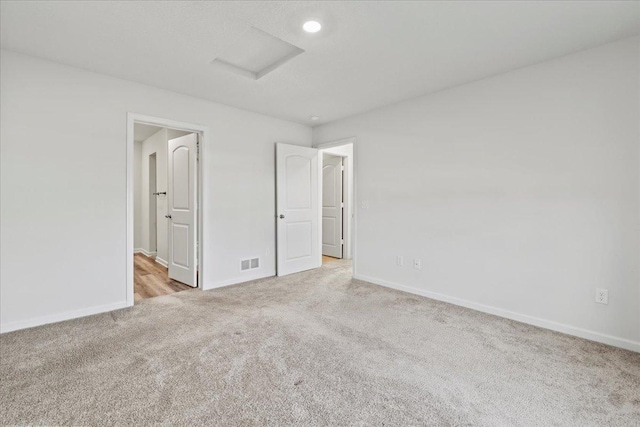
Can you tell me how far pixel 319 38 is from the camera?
7.50ft

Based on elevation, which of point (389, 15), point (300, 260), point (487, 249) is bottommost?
point (300, 260)

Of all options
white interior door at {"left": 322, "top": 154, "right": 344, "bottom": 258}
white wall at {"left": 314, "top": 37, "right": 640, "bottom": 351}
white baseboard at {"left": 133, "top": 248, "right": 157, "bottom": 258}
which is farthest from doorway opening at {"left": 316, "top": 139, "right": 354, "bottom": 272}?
white baseboard at {"left": 133, "top": 248, "right": 157, "bottom": 258}

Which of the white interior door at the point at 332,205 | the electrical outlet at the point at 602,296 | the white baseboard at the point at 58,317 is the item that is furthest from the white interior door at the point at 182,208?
the electrical outlet at the point at 602,296

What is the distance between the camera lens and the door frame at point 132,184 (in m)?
3.12

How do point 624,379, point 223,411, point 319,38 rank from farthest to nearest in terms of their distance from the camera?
point 319,38
point 624,379
point 223,411

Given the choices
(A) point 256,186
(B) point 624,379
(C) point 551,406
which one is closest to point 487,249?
(B) point 624,379

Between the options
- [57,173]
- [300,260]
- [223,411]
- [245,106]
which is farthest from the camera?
[300,260]

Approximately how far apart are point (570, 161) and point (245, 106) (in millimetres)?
3618

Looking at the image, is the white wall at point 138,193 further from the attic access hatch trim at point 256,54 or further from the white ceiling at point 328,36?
the attic access hatch trim at point 256,54

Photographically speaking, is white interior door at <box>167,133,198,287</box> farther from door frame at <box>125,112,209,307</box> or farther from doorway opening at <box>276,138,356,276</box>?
doorway opening at <box>276,138,356,276</box>

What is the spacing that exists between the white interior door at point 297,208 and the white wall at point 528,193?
4.48 ft

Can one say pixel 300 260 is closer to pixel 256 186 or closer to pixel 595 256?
pixel 256 186

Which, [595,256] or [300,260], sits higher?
[595,256]

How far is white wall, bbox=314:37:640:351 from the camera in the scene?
7.59 feet
